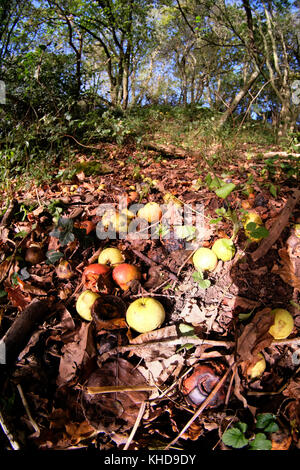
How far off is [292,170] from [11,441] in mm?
3945

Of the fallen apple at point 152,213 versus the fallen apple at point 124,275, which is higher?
the fallen apple at point 152,213

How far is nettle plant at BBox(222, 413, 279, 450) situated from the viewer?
1233 mm

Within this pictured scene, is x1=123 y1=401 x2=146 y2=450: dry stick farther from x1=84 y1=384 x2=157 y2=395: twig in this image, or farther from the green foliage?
the green foliage

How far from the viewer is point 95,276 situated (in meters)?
1.99

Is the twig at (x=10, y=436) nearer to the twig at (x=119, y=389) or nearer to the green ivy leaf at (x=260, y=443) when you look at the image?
the twig at (x=119, y=389)

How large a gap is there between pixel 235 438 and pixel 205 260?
118 cm

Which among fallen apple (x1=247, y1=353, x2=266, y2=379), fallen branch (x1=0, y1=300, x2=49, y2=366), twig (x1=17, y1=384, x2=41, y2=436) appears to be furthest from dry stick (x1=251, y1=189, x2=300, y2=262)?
twig (x1=17, y1=384, x2=41, y2=436)

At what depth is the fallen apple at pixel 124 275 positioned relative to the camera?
1.98m

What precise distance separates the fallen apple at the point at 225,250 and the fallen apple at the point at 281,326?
1.97 ft

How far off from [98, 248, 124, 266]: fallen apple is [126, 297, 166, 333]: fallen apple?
56cm

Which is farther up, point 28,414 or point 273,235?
point 273,235

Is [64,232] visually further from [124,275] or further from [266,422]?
[266,422]

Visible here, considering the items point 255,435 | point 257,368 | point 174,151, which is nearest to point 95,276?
point 257,368

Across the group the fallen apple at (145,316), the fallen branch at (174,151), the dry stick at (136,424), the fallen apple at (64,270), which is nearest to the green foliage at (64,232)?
the fallen apple at (64,270)
